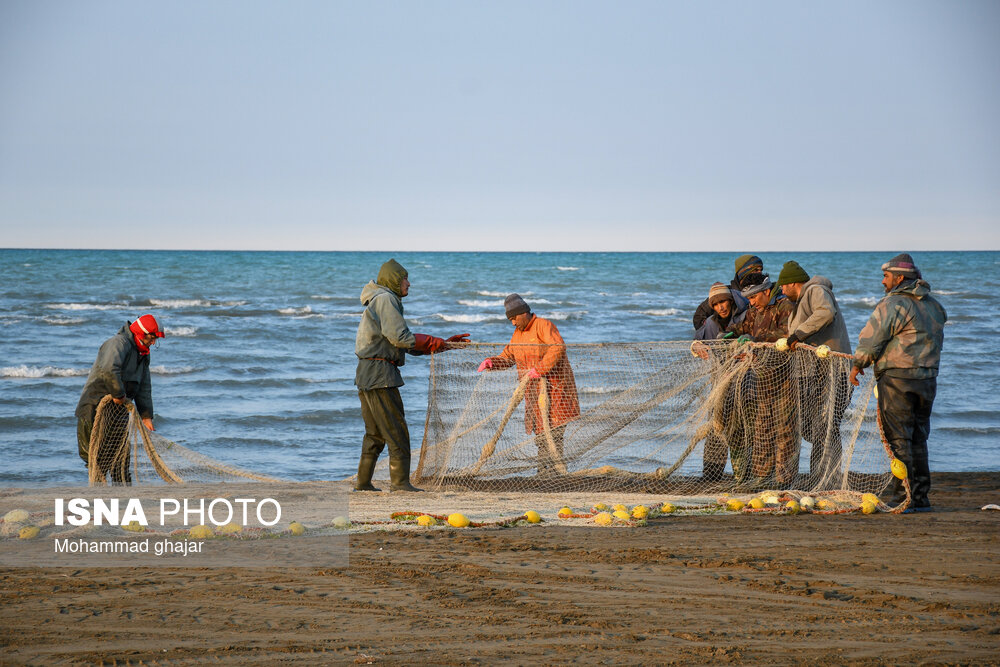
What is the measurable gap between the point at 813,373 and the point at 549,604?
3.57m

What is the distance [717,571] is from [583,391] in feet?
9.58

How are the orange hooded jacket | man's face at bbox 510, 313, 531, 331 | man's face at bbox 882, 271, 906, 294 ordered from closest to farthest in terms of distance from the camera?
man's face at bbox 882, 271, 906, 294 → the orange hooded jacket → man's face at bbox 510, 313, 531, 331

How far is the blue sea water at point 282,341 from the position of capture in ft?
32.4

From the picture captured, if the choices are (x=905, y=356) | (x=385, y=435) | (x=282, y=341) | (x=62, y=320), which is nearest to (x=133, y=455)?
(x=385, y=435)

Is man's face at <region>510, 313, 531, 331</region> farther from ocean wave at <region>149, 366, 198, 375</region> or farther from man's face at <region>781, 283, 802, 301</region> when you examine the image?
ocean wave at <region>149, 366, 198, 375</region>

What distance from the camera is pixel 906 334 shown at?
20.7 ft

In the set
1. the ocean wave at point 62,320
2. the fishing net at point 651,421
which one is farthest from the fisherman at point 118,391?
the ocean wave at point 62,320

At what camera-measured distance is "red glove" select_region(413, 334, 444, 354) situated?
7.17 meters

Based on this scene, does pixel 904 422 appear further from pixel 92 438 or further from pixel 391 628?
pixel 92 438

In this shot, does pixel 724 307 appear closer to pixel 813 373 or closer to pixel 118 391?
pixel 813 373

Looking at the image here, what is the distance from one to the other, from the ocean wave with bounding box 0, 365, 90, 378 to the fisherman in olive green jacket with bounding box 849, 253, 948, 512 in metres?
11.4


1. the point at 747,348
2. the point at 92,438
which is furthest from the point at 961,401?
the point at 92,438

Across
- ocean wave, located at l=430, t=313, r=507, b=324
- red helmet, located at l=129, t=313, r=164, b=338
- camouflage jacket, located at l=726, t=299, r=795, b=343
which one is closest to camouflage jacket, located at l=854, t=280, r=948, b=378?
camouflage jacket, located at l=726, t=299, r=795, b=343

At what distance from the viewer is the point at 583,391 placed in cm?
764
